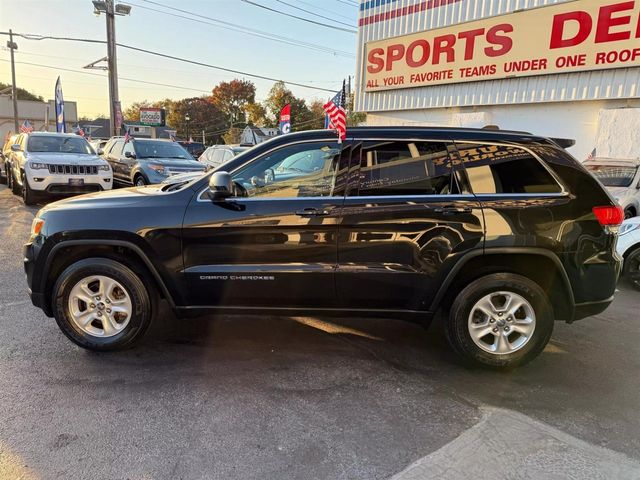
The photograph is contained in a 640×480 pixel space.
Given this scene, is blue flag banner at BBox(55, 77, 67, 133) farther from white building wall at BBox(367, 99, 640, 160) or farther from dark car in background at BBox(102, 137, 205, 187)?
white building wall at BBox(367, 99, 640, 160)

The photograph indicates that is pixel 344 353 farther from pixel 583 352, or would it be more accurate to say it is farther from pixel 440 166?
pixel 583 352

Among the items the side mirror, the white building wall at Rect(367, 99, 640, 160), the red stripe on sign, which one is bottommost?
the side mirror

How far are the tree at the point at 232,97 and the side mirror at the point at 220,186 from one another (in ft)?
297

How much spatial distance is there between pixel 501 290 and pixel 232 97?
9356 centimetres

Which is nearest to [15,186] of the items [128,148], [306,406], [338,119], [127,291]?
[128,148]

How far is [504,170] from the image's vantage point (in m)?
3.59

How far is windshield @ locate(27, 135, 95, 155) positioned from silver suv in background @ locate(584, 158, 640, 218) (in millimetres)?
11591

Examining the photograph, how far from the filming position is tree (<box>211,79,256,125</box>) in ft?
295

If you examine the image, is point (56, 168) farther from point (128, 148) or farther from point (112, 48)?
point (112, 48)

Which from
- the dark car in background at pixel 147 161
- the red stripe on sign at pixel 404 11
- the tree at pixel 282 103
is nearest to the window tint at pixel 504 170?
the dark car in background at pixel 147 161

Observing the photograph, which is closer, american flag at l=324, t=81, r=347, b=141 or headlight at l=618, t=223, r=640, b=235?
american flag at l=324, t=81, r=347, b=141

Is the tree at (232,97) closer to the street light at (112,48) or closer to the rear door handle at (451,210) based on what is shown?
the street light at (112,48)

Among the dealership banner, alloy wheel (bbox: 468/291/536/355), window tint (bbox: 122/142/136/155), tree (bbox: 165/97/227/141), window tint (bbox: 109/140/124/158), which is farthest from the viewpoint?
tree (bbox: 165/97/227/141)

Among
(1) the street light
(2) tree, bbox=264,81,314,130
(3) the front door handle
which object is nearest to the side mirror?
(3) the front door handle
